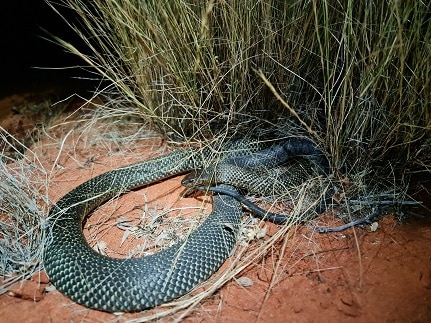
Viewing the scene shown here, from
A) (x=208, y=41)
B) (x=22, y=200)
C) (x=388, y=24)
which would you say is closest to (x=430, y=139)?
(x=388, y=24)

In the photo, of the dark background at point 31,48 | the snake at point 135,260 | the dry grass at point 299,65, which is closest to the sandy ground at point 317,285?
the snake at point 135,260

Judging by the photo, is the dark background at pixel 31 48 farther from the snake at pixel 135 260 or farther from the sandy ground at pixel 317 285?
the sandy ground at pixel 317 285

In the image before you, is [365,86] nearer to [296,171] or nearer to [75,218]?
[296,171]

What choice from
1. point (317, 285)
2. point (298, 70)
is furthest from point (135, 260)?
point (298, 70)

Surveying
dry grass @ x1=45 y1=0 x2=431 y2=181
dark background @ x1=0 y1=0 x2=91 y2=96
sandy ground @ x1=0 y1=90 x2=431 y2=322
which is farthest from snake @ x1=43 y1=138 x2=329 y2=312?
dark background @ x1=0 y1=0 x2=91 y2=96

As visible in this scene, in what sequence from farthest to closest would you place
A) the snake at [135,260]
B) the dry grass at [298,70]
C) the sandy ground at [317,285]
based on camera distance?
the dry grass at [298,70], the snake at [135,260], the sandy ground at [317,285]

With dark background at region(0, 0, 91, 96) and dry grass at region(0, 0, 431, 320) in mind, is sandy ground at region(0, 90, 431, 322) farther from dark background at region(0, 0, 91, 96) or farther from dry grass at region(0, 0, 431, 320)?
dark background at region(0, 0, 91, 96)
